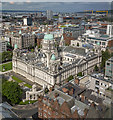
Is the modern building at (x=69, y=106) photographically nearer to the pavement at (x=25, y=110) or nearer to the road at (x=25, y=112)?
the road at (x=25, y=112)

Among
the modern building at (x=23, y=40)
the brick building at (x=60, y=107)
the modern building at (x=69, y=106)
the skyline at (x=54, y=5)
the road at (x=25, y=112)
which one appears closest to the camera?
the modern building at (x=69, y=106)

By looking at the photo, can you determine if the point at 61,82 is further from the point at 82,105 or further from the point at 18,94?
the point at 82,105

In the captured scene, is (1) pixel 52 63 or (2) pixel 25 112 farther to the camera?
(1) pixel 52 63

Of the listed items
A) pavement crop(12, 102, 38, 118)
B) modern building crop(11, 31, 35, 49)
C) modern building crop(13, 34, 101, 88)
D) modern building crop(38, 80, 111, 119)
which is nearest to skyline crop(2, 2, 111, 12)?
modern building crop(13, 34, 101, 88)

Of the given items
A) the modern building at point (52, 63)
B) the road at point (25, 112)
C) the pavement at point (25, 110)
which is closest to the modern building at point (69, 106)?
the road at point (25, 112)

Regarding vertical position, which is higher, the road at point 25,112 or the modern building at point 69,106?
the modern building at point 69,106

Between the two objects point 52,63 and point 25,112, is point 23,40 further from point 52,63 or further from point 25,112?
point 25,112

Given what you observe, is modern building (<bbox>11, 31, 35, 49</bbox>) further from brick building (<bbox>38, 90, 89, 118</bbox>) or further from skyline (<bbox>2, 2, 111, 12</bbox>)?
brick building (<bbox>38, 90, 89, 118</bbox>)

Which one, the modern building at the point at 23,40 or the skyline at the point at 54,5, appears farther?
the modern building at the point at 23,40

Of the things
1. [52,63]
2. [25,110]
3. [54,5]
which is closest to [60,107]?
[25,110]
